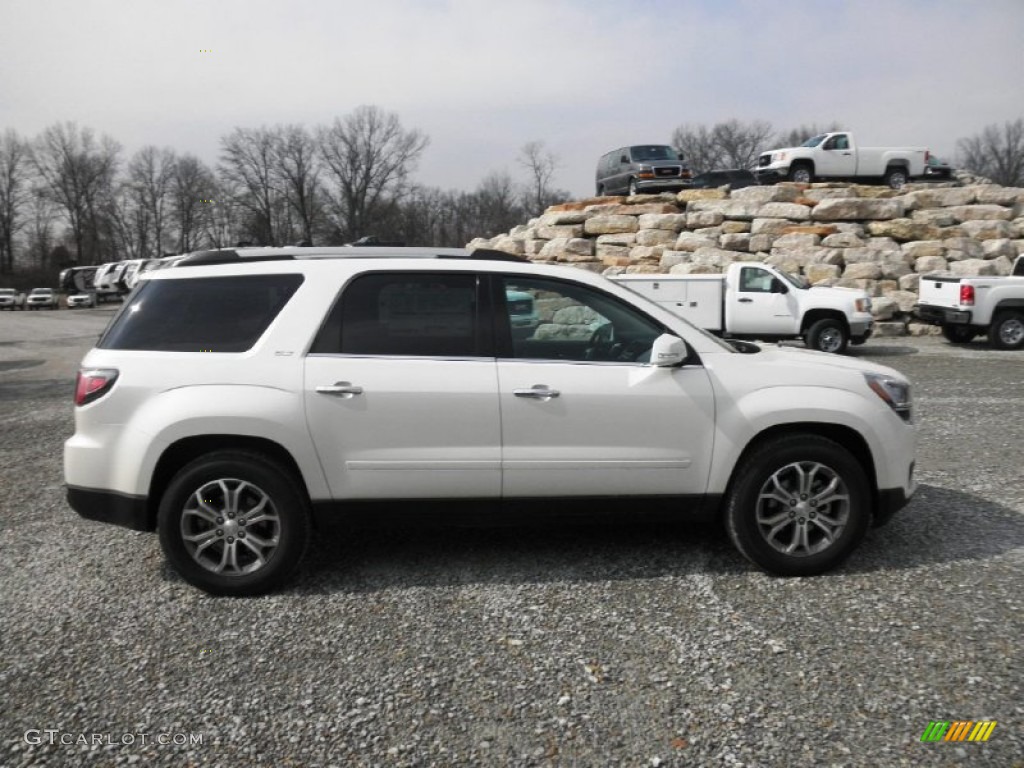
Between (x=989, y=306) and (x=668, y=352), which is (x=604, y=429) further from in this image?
(x=989, y=306)

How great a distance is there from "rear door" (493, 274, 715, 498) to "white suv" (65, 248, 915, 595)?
0.03 feet

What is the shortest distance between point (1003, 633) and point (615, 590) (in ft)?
5.78

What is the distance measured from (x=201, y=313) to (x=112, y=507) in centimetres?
109

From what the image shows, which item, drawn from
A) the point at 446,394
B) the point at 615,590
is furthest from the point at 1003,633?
the point at 446,394

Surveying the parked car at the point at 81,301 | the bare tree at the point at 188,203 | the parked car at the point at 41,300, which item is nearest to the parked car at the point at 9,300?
the parked car at the point at 41,300

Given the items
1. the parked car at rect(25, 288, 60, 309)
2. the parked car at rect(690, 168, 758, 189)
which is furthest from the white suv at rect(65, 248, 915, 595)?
the parked car at rect(25, 288, 60, 309)

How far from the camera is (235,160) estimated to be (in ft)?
260

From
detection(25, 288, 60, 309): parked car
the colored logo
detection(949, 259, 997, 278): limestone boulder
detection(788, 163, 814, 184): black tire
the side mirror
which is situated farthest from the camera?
detection(25, 288, 60, 309): parked car

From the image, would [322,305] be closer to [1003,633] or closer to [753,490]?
[753,490]

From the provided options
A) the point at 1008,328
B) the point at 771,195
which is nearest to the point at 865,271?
the point at 1008,328

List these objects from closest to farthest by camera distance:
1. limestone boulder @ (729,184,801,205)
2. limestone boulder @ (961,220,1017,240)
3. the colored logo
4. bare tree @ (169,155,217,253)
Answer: the colored logo < limestone boulder @ (961,220,1017,240) < limestone boulder @ (729,184,801,205) < bare tree @ (169,155,217,253)

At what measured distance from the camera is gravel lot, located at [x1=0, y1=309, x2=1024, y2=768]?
8.85ft

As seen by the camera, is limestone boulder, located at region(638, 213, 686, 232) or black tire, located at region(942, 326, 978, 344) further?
limestone boulder, located at region(638, 213, 686, 232)

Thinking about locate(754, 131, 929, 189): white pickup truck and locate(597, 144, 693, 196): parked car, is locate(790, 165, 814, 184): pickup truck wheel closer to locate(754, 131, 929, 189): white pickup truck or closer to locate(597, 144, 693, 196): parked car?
locate(754, 131, 929, 189): white pickup truck
